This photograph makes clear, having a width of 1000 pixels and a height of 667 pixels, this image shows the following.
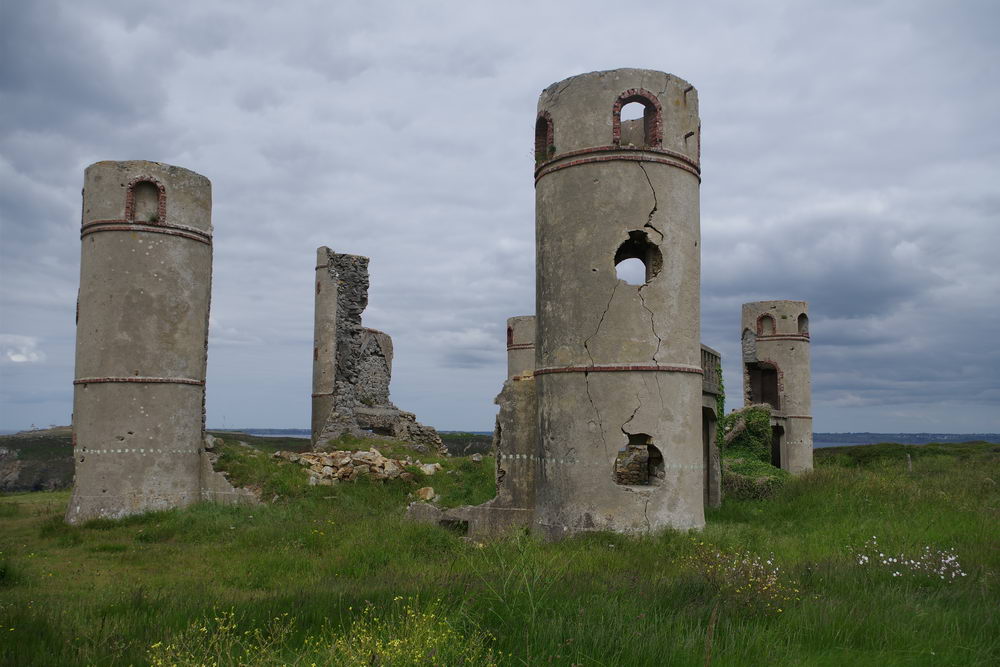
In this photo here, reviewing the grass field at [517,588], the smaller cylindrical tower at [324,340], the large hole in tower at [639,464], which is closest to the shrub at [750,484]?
the grass field at [517,588]

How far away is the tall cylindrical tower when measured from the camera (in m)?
9.96

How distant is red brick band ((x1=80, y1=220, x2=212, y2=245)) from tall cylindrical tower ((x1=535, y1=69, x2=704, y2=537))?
7.59m

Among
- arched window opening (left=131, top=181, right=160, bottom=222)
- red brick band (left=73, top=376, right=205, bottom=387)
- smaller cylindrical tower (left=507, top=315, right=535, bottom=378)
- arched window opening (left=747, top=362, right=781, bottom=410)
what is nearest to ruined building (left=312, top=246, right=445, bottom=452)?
smaller cylindrical tower (left=507, top=315, right=535, bottom=378)

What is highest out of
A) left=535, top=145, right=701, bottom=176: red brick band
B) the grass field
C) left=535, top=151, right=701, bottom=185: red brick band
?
left=535, top=145, right=701, bottom=176: red brick band

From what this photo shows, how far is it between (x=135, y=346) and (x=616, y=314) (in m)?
9.07

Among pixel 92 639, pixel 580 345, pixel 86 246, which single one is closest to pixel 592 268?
pixel 580 345

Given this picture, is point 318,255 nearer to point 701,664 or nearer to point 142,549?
point 142,549

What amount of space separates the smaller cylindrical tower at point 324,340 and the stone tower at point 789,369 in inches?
532

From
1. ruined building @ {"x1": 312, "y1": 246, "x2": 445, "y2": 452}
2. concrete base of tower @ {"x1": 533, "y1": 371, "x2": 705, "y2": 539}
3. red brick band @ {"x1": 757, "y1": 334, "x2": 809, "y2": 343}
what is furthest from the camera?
red brick band @ {"x1": 757, "y1": 334, "x2": 809, "y2": 343}

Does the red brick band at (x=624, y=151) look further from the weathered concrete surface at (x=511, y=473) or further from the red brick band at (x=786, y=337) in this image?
the red brick band at (x=786, y=337)

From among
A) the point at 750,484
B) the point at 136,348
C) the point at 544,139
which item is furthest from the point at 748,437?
the point at 136,348

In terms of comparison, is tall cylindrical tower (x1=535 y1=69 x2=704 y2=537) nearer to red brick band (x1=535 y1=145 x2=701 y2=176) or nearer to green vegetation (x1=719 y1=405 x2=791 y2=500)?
red brick band (x1=535 y1=145 x2=701 y2=176)

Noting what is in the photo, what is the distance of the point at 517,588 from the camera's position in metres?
5.73

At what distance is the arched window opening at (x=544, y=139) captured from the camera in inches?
425
